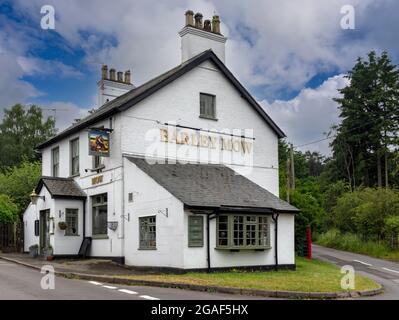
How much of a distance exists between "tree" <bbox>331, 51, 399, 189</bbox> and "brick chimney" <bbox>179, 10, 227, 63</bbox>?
96.8 feet

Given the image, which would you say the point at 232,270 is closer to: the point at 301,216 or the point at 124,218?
the point at 124,218

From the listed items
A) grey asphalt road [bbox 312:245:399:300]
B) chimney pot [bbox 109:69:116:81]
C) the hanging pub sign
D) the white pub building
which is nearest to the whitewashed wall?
the white pub building

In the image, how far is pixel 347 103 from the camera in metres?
56.2

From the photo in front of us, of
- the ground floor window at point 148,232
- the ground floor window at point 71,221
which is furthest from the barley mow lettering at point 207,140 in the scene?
the ground floor window at point 71,221

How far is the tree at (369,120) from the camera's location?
177ft

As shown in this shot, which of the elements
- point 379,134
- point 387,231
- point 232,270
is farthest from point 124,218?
point 379,134

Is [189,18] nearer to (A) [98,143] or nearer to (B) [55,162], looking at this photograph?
(A) [98,143]

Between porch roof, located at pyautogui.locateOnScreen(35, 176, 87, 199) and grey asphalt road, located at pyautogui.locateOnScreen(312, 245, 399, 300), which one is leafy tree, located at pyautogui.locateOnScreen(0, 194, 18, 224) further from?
grey asphalt road, located at pyautogui.locateOnScreen(312, 245, 399, 300)

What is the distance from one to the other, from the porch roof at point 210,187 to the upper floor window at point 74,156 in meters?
5.41

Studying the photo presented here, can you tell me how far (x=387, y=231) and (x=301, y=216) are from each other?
8433 mm

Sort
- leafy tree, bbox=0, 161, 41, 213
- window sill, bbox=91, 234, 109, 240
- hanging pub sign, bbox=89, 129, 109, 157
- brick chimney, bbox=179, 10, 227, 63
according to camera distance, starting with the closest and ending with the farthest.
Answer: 1. hanging pub sign, bbox=89, 129, 109, 157
2. window sill, bbox=91, 234, 109, 240
3. brick chimney, bbox=179, 10, 227, 63
4. leafy tree, bbox=0, 161, 41, 213

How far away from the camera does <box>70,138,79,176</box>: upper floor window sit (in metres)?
27.7

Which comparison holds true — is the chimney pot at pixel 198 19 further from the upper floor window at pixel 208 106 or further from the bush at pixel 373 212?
the bush at pixel 373 212

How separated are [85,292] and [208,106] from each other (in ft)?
47.5
